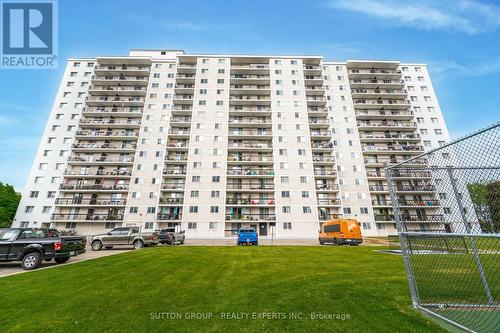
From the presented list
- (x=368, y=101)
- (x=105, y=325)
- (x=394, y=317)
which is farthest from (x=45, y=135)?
(x=368, y=101)

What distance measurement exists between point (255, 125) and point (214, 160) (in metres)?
11.2

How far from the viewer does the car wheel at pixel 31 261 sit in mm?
10945

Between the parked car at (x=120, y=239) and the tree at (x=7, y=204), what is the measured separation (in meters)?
39.5

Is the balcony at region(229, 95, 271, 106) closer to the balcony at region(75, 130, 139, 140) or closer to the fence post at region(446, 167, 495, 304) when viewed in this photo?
the balcony at region(75, 130, 139, 140)

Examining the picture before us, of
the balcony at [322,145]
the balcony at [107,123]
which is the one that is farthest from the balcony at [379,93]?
the balcony at [107,123]

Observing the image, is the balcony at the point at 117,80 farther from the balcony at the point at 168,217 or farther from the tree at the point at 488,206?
the tree at the point at 488,206

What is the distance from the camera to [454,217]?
5.00 metres

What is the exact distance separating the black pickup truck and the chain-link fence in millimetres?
15857

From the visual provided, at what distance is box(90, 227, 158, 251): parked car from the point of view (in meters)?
20.2

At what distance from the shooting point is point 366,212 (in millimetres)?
39188

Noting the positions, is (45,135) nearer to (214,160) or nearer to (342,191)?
(214,160)

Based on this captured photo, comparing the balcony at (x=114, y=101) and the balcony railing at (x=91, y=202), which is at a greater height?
the balcony at (x=114, y=101)

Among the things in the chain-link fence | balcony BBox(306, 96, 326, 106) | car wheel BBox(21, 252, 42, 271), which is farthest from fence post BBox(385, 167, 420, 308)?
balcony BBox(306, 96, 326, 106)

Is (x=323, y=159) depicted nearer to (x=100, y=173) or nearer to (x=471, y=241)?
(x=471, y=241)
